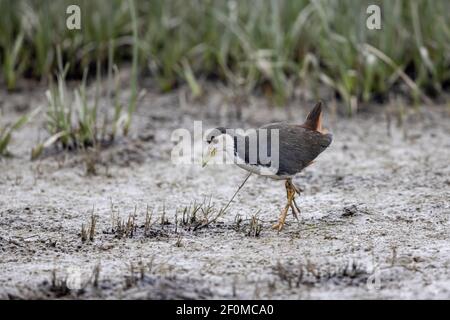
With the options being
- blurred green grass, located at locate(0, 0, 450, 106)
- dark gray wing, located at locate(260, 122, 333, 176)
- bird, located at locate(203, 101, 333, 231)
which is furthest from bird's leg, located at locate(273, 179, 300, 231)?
blurred green grass, located at locate(0, 0, 450, 106)

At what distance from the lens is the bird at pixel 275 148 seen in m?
3.44

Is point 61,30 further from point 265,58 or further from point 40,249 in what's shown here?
point 40,249

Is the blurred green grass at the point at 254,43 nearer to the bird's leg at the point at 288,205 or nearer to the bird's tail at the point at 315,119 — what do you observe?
the bird's tail at the point at 315,119

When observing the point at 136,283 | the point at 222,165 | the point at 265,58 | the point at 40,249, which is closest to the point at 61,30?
the point at 265,58

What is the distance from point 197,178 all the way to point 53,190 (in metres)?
0.80

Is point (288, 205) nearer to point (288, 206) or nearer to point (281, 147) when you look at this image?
point (288, 206)

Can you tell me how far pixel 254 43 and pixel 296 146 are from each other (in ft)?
6.89

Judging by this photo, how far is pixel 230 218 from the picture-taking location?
3.79m

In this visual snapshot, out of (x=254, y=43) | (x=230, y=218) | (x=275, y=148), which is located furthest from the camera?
(x=254, y=43)

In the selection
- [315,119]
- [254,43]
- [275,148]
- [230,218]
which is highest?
[254,43]

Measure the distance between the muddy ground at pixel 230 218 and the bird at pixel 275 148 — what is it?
0.88ft

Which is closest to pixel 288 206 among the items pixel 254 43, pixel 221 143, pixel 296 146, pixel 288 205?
pixel 288 205

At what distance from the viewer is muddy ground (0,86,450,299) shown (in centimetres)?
299

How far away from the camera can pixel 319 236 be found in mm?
3486
